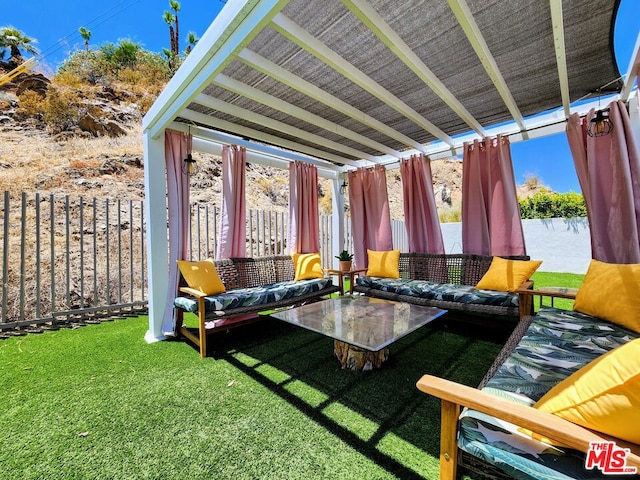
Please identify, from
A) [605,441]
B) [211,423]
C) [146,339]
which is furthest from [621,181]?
[146,339]

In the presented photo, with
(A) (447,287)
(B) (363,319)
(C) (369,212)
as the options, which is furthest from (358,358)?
(C) (369,212)

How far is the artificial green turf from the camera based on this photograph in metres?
1.37

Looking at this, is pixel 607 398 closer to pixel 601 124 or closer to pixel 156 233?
pixel 601 124

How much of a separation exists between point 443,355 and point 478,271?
4.96 feet

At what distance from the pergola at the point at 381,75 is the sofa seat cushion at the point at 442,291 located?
79.6 inches

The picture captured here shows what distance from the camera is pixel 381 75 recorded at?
2553 millimetres

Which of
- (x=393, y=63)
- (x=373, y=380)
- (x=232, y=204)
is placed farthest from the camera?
(x=232, y=204)

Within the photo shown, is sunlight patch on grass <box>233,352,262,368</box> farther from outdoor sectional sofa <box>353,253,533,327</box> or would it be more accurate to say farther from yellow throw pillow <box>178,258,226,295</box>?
outdoor sectional sofa <box>353,253,533,327</box>

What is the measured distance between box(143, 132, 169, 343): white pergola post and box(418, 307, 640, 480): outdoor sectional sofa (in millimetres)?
3052

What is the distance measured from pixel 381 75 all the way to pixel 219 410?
303 centimetres

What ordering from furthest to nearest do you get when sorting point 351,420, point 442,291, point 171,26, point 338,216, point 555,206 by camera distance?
point 171,26 → point 555,206 → point 338,216 → point 442,291 → point 351,420

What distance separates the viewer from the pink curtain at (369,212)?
16.1 feet

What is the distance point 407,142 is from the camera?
3947 millimetres

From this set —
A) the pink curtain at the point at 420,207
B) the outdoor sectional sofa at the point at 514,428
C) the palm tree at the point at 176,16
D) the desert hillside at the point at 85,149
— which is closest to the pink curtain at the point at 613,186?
the pink curtain at the point at 420,207
